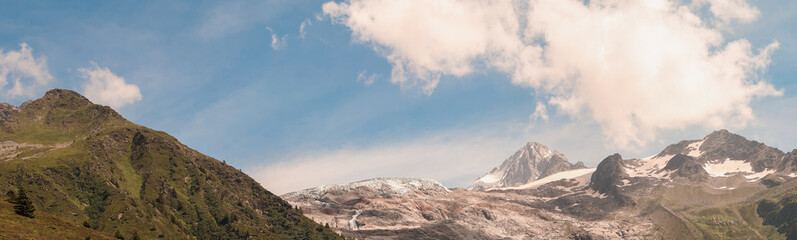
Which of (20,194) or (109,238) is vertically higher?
(20,194)

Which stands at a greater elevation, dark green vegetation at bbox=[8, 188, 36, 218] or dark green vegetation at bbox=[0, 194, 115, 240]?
dark green vegetation at bbox=[8, 188, 36, 218]

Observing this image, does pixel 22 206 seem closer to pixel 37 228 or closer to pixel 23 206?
pixel 23 206

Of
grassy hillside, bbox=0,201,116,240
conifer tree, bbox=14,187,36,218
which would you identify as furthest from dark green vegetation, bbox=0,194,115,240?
conifer tree, bbox=14,187,36,218

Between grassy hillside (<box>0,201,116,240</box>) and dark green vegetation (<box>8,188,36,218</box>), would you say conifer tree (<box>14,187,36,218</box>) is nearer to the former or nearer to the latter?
dark green vegetation (<box>8,188,36,218</box>)

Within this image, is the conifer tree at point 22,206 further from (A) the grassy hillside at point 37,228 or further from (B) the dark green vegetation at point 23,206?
(A) the grassy hillside at point 37,228

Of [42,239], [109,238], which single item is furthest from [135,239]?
[42,239]

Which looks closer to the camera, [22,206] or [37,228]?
[37,228]

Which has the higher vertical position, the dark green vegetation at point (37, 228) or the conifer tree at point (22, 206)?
the conifer tree at point (22, 206)

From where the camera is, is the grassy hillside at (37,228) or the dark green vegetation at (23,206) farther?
the dark green vegetation at (23,206)

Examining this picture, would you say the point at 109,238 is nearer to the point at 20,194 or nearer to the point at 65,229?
the point at 65,229

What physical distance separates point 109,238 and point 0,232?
86.1 ft

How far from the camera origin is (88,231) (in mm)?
129750

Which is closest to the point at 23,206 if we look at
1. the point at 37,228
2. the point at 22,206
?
the point at 22,206

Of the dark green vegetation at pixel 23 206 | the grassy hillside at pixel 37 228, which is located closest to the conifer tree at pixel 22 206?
the dark green vegetation at pixel 23 206
